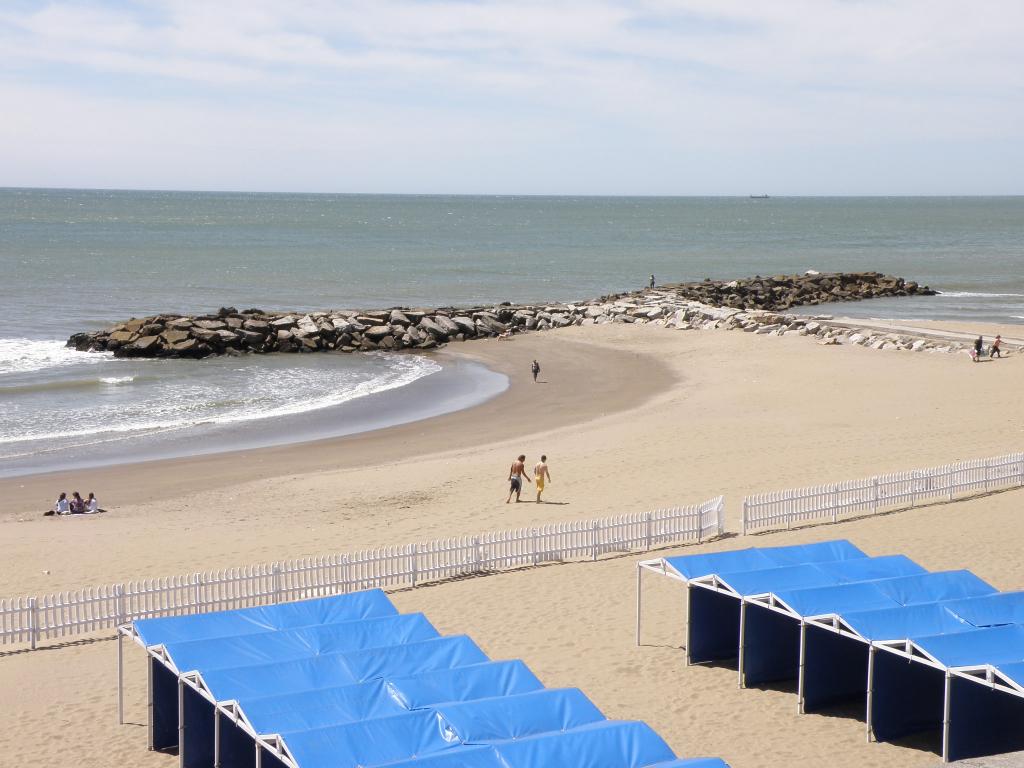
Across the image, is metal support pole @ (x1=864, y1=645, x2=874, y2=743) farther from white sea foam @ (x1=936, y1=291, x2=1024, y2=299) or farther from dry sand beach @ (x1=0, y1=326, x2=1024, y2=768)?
white sea foam @ (x1=936, y1=291, x2=1024, y2=299)

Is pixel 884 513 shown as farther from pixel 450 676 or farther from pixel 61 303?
pixel 61 303

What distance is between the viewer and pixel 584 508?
2470cm

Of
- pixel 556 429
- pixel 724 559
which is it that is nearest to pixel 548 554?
pixel 724 559

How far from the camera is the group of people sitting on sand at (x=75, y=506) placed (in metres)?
25.4

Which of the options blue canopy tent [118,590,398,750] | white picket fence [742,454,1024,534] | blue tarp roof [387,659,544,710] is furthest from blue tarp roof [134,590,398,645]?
white picket fence [742,454,1024,534]

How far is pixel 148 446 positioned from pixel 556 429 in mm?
11060

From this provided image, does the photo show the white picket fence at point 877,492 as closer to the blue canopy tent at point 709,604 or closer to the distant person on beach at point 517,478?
the distant person on beach at point 517,478

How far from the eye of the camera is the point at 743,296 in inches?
2817

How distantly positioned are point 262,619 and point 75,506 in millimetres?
12766

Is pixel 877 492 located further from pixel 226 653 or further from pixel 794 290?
pixel 794 290

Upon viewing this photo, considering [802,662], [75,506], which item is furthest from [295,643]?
[75,506]

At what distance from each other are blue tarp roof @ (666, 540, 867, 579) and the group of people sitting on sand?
14193 mm

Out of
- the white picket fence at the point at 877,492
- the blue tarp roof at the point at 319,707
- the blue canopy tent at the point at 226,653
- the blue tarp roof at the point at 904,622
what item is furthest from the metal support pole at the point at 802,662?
the white picket fence at the point at 877,492

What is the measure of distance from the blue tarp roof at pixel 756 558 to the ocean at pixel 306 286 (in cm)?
2025
